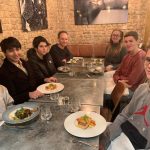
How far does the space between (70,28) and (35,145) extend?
411cm

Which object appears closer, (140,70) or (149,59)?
(149,59)

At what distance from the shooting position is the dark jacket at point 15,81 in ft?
5.74

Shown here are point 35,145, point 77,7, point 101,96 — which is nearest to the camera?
point 35,145

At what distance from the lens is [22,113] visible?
1321 mm

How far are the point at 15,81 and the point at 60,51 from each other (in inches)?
65.1

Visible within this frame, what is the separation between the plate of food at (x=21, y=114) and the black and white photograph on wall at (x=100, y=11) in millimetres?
3686

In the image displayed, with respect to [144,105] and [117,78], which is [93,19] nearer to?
[117,78]

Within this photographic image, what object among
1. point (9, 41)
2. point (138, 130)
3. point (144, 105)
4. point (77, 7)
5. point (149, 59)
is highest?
point (77, 7)

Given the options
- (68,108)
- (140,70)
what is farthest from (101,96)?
(140,70)

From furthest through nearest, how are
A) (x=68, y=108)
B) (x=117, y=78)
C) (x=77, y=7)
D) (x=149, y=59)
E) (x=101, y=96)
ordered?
1. (x=77, y=7)
2. (x=117, y=78)
3. (x=101, y=96)
4. (x=68, y=108)
5. (x=149, y=59)

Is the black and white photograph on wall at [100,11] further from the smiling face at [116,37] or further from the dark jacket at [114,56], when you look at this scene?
the dark jacket at [114,56]

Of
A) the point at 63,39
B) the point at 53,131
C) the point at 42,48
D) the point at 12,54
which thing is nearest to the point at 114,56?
the point at 63,39

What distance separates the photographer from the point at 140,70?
7.31 feet

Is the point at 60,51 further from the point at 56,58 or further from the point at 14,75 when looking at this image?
the point at 14,75
